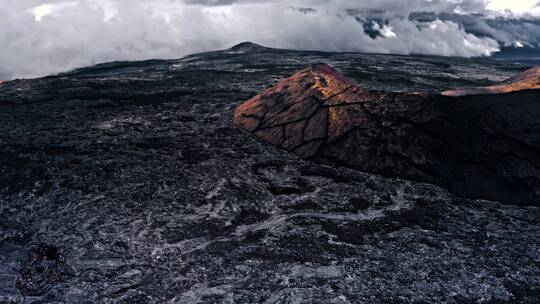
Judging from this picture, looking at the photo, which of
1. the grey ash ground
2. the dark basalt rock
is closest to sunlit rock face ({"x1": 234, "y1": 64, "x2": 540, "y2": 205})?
the grey ash ground

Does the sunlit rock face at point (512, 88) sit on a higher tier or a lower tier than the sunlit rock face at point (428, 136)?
higher

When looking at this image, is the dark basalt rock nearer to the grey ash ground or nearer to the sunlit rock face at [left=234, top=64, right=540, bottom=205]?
the grey ash ground

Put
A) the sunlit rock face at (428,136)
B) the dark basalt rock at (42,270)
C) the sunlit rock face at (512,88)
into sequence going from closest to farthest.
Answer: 1. the dark basalt rock at (42,270)
2. the sunlit rock face at (428,136)
3. the sunlit rock face at (512,88)

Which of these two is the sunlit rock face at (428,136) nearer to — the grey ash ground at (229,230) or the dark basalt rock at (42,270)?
the grey ash ground at (229,230)

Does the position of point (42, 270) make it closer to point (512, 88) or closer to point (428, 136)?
point (428, 136)

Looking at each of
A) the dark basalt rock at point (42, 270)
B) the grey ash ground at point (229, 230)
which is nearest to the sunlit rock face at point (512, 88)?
the grey ash ground at point (229, 230)

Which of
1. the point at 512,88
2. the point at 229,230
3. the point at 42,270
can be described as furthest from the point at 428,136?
the point at 42,270

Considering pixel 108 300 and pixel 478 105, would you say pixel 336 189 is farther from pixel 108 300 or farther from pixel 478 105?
pixel 108 300
